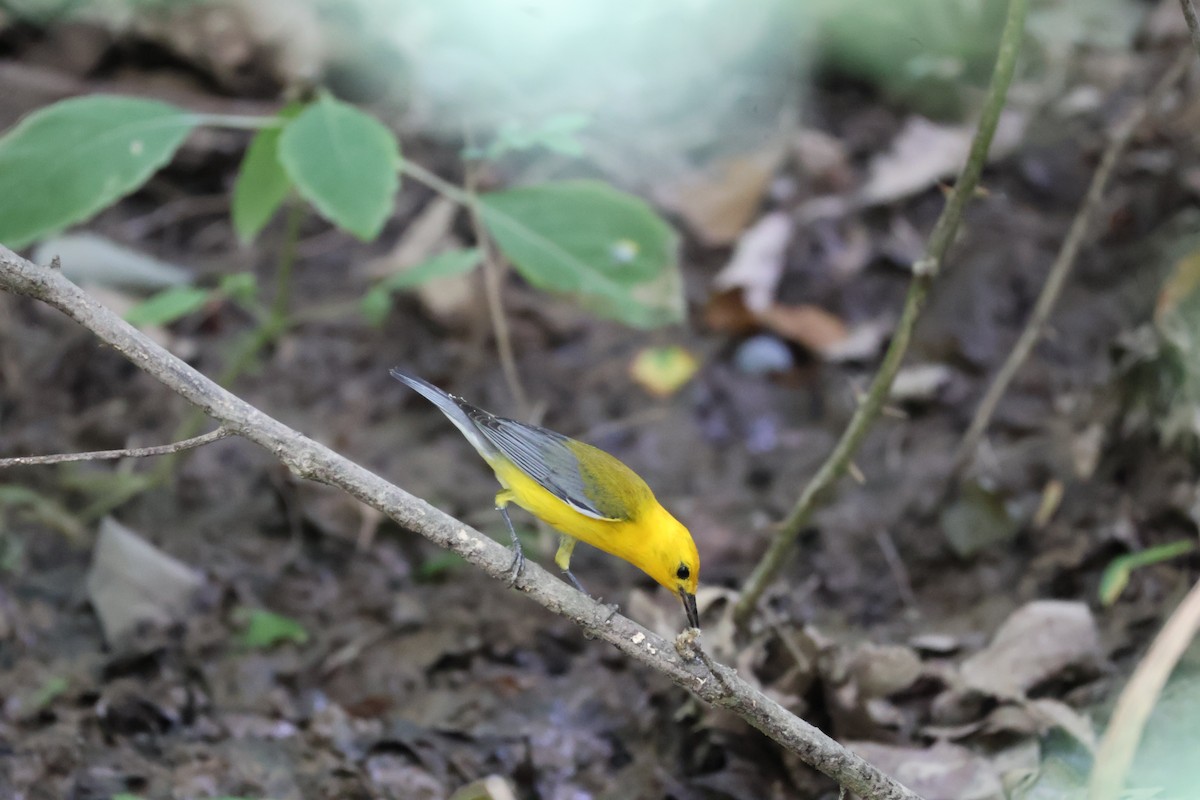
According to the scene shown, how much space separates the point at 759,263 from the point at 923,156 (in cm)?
Answer: 114

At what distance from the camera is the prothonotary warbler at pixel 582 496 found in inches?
107

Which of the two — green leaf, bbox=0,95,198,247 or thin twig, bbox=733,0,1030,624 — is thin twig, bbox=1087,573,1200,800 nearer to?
thin twig, bbox=733,0,1030,624

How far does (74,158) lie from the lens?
10.4 feet

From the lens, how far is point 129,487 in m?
3.87

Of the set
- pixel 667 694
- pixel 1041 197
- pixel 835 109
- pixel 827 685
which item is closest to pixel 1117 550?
pixel 827 685

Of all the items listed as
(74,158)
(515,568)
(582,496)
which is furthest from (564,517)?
(74,158)

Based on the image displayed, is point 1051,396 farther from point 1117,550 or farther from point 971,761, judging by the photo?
point 971,761

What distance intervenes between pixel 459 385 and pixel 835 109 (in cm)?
298

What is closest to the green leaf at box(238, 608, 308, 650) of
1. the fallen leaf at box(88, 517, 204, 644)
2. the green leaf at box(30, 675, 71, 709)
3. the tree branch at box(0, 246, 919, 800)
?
the fallen leaf at box(88, 517, 204, 644)

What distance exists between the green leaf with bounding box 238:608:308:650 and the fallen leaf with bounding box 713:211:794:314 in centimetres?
256

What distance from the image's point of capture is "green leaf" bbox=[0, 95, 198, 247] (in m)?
3.05

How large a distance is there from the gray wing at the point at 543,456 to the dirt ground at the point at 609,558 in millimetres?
634

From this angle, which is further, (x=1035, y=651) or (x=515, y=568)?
(x=1035, y=651)

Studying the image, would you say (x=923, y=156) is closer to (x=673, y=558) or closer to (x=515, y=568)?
(x=673, y=558)
